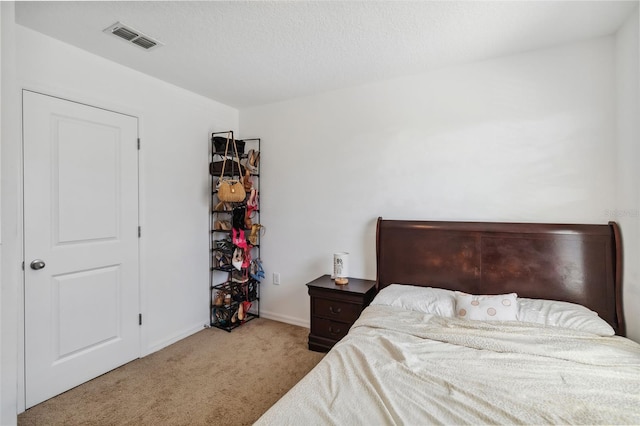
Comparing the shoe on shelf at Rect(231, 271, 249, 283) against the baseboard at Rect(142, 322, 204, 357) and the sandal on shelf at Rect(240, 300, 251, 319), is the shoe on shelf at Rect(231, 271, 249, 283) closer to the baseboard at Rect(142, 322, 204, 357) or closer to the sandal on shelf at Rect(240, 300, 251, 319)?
the sandal on shelf at Rect(240, 300, 251, 319)

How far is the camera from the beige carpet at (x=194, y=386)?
74.5 inches

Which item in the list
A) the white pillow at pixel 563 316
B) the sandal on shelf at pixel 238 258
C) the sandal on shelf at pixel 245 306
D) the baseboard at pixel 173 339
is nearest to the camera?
the white pillow at pixel 563 316

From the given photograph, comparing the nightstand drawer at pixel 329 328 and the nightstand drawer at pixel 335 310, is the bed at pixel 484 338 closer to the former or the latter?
the nightstand drawer at pixel 335 310

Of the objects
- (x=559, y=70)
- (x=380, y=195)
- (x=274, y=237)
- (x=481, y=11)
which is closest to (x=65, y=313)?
(x=274, y=237)

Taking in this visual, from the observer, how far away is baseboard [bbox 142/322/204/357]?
2707mm

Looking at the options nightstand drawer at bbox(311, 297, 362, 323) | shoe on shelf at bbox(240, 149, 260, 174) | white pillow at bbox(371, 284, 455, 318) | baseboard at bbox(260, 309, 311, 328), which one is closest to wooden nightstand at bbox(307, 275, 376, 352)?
nightstand drawer at bbox(311, 297, 362, 323)

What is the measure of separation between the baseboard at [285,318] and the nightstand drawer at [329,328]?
543mm

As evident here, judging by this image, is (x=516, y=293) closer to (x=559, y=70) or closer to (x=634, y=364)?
(x=634, y=364)

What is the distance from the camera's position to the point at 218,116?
3.42m

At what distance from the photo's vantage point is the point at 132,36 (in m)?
2.05

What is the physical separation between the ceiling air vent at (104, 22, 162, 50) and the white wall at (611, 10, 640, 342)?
3.00 metres

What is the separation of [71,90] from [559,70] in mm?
3480

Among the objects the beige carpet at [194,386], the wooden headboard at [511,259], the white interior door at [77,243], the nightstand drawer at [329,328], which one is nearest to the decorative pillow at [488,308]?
the wooden headboard at [511,259]

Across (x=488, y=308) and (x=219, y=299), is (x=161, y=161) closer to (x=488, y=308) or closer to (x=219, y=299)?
(x=219, y=299)
